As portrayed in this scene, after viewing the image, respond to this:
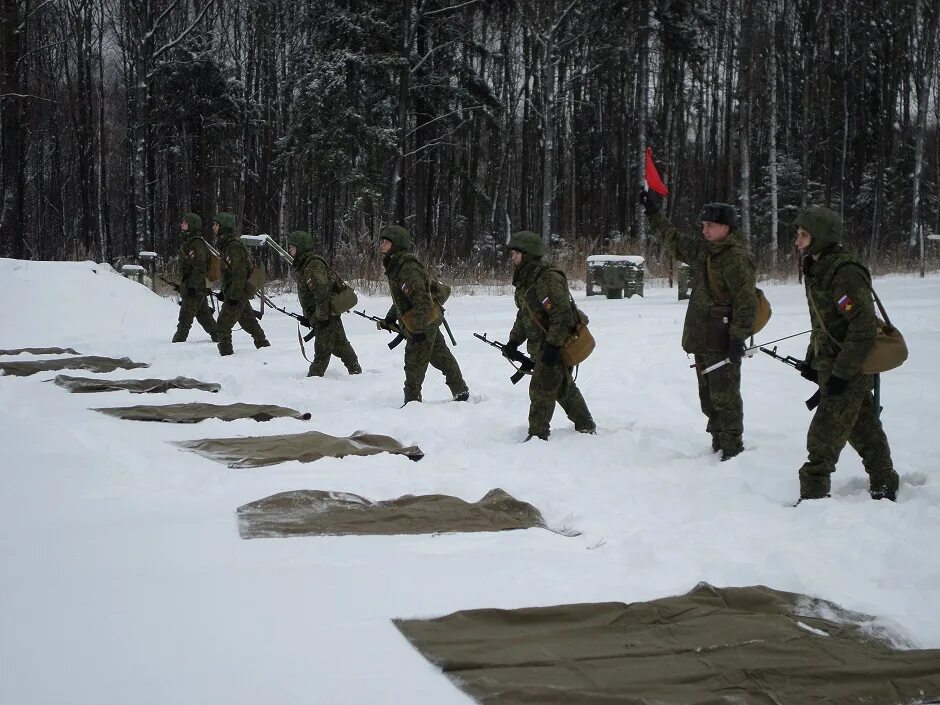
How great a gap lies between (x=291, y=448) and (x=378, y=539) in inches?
86.5

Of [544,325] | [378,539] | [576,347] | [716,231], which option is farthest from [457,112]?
[378,539]

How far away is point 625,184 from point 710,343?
28482 millimetres

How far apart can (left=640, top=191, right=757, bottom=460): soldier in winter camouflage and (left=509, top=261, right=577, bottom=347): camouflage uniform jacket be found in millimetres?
878

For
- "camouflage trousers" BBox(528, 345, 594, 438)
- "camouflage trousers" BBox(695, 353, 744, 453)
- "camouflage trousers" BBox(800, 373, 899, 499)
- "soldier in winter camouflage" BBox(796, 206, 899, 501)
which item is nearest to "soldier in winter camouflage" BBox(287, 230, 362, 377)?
"camouflage trousers" BBox(528, 345, 594, 438)

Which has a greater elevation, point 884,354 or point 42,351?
point 884,354

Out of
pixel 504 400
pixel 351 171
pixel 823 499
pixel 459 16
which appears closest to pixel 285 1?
pixel 459 16

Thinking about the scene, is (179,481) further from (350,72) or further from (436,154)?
(436,154)

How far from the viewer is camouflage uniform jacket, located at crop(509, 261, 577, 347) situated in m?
6.83

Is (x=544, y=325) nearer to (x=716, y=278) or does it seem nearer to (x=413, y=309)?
(x=716, y=278)

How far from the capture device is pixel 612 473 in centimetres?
601

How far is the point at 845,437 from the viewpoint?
5.00m

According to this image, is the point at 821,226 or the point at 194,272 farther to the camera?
the point at 194,272

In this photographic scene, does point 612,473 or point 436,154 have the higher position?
point 436,154

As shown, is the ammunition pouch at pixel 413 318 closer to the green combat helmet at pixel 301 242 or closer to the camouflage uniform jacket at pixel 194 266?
the green combat helmet at pixel 301 242
